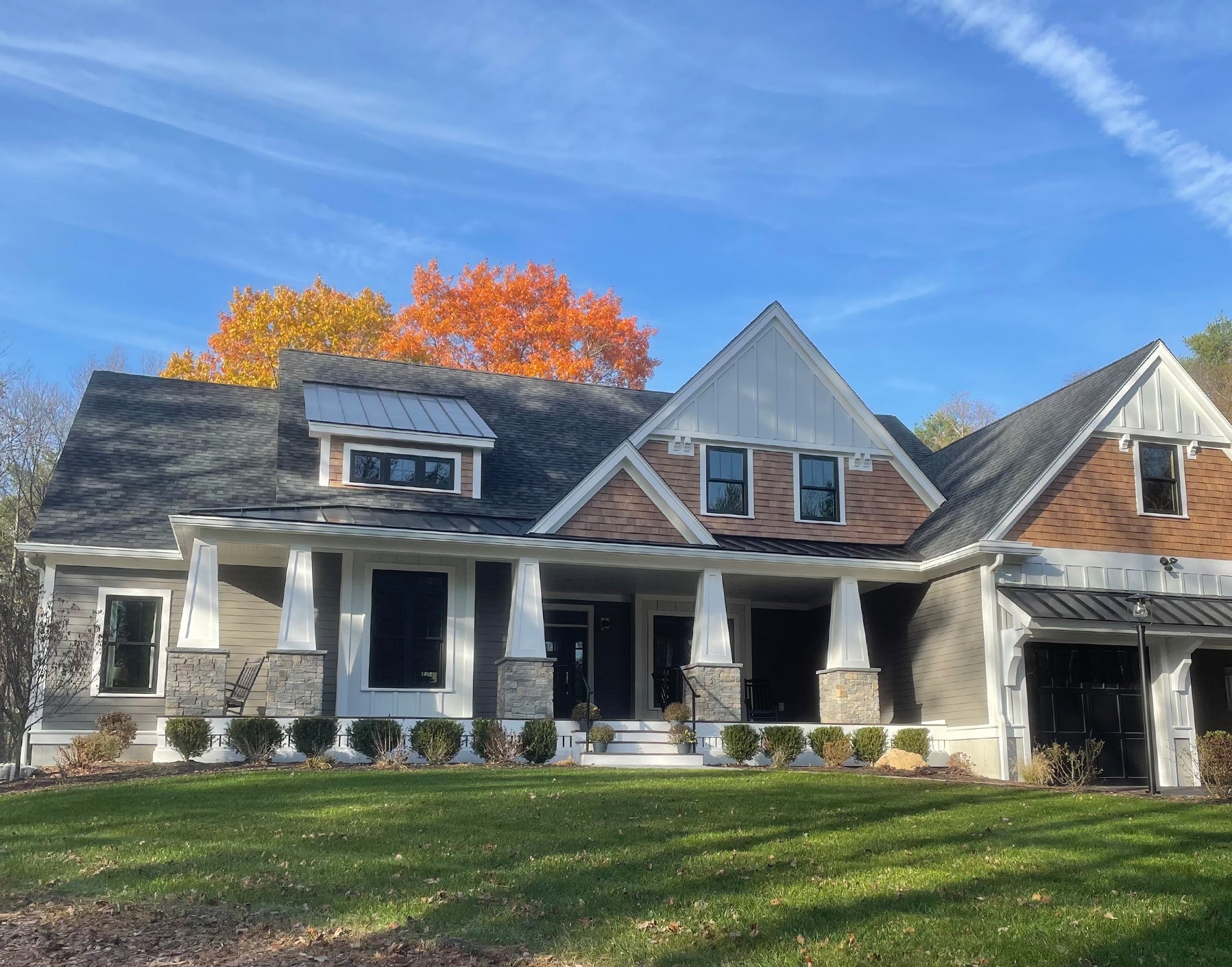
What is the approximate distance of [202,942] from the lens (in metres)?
7.35

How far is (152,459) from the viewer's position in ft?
71.9

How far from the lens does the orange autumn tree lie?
37.8 meters

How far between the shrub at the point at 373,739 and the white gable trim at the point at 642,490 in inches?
179

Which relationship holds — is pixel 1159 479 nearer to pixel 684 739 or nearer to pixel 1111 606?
pixel 1111 606

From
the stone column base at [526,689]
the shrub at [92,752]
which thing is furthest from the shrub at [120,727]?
the stone column base at [526,689]

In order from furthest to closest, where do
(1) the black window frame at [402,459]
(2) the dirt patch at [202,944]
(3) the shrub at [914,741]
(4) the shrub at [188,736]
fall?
(1) the black window frame at [402,459], (3) the shrub at [914,741], (4) the shrub at [188,736], (2) the dirt patch at [202,944]

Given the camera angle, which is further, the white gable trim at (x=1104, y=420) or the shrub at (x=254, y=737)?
the white gable trim at (x=1104, y=420)

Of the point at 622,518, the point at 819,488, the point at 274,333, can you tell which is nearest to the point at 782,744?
the point at 622,518

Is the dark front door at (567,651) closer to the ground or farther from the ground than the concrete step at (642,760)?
farther from the ground

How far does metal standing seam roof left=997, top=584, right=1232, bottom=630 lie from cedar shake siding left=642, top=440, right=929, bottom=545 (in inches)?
137

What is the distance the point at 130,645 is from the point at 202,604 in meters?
2.67

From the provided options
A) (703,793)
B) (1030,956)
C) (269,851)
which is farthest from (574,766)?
(1030,956)

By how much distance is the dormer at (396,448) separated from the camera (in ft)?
68.8

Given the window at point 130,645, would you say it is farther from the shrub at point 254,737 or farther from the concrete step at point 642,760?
the concrete step at point 642,760
